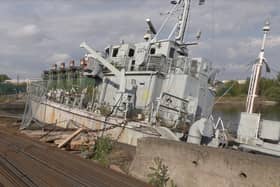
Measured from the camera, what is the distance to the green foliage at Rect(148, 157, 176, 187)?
6477 millimetres

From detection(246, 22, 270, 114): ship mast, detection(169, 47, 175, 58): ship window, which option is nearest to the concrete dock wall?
detection(246, 22, 270, 114): ship mast

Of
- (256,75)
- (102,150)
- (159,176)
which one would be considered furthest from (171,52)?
(159,176)

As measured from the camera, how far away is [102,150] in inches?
363

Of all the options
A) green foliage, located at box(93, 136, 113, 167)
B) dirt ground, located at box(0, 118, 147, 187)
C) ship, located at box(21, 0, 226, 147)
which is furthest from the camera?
ship, located at box(21, 0, 226, 147)

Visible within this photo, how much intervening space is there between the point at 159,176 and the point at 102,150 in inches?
122

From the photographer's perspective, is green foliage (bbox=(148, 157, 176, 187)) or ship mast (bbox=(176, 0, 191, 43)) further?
ship mast (bbox=(176, 0, 191, 43))

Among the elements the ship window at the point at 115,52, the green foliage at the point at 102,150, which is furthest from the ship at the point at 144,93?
the green foliage at the point at 102,150

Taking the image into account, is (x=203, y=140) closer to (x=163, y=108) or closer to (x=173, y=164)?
(x=163, y=108)

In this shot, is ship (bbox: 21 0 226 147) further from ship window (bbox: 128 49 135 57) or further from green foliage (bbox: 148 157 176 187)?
green foliage (bbox: 148 157 176 187)

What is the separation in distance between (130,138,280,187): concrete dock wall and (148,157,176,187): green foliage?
9 centimetres

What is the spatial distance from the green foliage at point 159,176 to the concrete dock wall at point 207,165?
3.7 inches

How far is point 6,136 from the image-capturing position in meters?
11.8

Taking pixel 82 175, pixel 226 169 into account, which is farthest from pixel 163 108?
pixel 226 169

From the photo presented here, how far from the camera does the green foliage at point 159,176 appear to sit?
21.2ft
